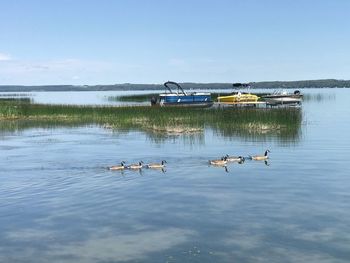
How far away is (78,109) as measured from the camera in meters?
57.0

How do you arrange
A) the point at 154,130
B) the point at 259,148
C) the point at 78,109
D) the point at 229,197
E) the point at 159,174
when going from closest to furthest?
the point at 229,197, the point at 159,174, the point at 259,148, the point at 154,130, the point at 78,109

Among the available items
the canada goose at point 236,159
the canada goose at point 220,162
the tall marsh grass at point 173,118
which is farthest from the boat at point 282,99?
the canada goose at point 220,162

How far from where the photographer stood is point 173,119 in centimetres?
4556

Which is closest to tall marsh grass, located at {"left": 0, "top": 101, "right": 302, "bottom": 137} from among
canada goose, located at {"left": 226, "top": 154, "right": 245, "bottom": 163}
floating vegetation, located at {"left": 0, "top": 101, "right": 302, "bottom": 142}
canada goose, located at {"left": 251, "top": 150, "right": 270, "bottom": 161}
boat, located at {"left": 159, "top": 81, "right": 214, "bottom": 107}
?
floating vegetation, located at {"left": 0, "top": 101, "right": 302, "bottom": 142}

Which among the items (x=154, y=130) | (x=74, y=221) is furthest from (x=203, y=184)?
(x=154, y=130)

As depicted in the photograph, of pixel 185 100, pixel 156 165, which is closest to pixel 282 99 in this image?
pixel 185 100

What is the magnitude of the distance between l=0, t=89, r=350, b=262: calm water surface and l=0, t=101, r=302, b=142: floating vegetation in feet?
29.0

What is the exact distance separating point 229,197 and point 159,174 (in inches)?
209

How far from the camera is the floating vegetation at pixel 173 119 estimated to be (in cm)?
4044

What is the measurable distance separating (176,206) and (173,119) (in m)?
28.5

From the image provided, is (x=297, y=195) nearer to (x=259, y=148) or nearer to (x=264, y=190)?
(x=264, y=190)

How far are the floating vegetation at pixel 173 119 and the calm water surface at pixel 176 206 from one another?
8.85m

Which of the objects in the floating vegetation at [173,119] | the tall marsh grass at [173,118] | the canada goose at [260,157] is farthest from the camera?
the tall marsh grass at [173,118]

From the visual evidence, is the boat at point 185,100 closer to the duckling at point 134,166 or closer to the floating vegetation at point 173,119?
the floating vegetation at point 173,119
